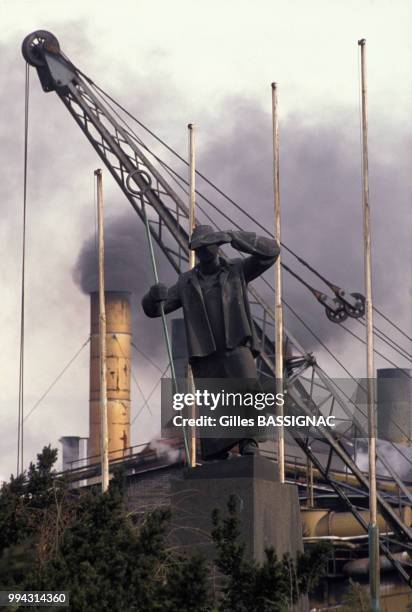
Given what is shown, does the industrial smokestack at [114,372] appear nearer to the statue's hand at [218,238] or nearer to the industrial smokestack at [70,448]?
the industrial smokestack at [70,448]

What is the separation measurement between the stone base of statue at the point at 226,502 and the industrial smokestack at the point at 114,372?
106ft

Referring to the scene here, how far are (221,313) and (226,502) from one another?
1992 mm

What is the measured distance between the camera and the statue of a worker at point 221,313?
48.4ft

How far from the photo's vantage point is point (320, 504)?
39625mm

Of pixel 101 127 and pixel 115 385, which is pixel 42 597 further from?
pixel 115 385

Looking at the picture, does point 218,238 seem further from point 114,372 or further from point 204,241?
point 114,372

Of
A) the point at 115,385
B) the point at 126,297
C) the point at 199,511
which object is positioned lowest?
the point at 199,511

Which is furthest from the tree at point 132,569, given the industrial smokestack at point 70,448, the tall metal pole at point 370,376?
the industrial smokestack at point 70,448

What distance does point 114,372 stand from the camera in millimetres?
47906

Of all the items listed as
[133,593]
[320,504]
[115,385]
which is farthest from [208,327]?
[115,385]

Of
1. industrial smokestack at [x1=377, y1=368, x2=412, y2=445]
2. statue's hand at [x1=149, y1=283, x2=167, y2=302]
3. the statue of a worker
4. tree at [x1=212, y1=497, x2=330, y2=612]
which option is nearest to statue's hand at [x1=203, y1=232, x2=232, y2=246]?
the statue of a worker

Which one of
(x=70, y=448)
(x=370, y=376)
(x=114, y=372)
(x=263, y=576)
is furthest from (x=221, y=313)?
(x=70, y=448)

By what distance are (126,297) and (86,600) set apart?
125ft

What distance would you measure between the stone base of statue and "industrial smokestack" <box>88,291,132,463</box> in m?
32.4
